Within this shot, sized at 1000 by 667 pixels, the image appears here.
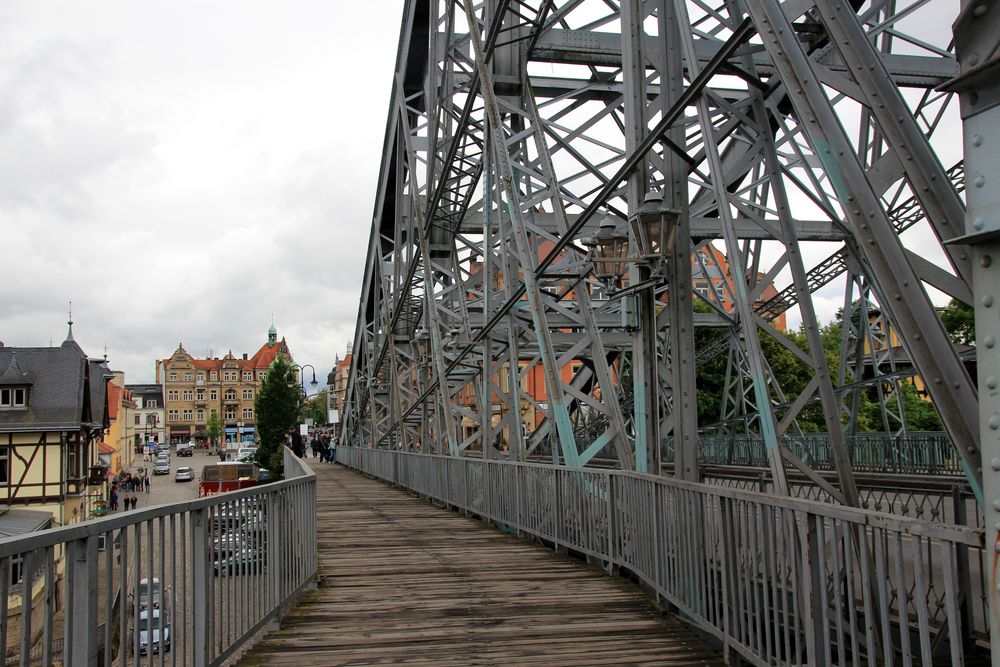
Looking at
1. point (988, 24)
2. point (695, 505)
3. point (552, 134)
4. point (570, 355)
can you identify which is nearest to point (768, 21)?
point (988, 24)

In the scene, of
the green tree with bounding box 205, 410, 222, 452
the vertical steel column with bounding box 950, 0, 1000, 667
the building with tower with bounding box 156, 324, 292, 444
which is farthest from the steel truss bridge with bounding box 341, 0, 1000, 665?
the building with tower with bounding box 156, 324, 292, 444

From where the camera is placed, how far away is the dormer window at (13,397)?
3853 cm

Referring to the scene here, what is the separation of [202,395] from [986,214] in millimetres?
153555

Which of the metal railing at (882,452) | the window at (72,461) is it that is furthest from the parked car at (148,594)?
the window at (72,461)

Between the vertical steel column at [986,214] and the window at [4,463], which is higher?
the vertical steel column at [986,214]

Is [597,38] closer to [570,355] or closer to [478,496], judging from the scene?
[570,355]

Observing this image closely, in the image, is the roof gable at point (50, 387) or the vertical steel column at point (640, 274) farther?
the roof gable at point (50, 387)

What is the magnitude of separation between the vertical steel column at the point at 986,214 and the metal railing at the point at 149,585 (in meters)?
3.04

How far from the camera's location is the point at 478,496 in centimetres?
1380

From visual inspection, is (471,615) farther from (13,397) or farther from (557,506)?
(13,397)

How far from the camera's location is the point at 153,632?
154 inches

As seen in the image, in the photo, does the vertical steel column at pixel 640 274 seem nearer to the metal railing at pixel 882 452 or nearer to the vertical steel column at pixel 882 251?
the vertical steel column at pixel 882 251

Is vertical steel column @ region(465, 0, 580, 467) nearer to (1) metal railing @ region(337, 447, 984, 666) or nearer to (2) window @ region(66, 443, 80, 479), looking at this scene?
(1) metal railing @ region(337, 447, 984, 666)

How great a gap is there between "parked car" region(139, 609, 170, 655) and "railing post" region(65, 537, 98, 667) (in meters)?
0.32
